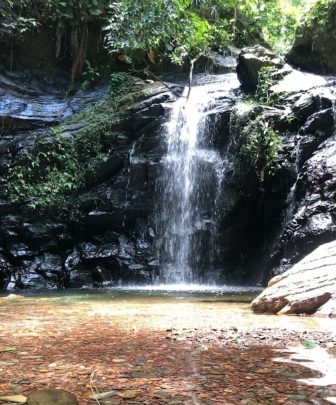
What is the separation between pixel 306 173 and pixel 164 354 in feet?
24.4

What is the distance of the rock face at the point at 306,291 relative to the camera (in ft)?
16.6

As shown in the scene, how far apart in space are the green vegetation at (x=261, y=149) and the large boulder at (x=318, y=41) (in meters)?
4.07

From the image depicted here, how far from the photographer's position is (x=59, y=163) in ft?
40.9

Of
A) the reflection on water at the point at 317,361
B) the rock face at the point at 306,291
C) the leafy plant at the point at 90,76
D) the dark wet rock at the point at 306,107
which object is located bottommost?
the reflection on water at the point at 317,361

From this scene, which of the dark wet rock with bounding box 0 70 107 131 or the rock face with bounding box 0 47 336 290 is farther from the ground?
the dark wet rock with bounding box 0 70 107 131

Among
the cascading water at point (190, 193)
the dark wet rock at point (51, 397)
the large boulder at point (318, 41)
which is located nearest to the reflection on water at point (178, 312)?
the dark wet rock at point (51, 397)

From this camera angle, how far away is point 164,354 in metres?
3.13

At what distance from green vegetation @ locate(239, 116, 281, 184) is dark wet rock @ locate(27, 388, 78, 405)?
8667 mm

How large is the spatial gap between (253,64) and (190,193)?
416 cm

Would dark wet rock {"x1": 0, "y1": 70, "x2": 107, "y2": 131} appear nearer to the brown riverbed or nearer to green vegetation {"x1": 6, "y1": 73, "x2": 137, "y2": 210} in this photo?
green vegetation {"x1": 6, "y1": 73, "x2": 137, "y2": 210}

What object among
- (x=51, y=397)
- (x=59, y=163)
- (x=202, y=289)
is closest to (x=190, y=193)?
(x=202, y=289)

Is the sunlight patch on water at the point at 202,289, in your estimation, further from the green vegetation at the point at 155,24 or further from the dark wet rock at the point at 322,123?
the green vegetation at the point at 155,24

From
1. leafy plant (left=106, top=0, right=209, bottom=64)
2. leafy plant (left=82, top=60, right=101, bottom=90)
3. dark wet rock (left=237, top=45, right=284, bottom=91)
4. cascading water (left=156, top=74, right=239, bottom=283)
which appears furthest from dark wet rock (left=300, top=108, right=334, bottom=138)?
leafy plant (left=82, top=60, right=101, bottom=90)

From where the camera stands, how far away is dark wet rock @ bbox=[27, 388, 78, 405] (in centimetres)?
211
